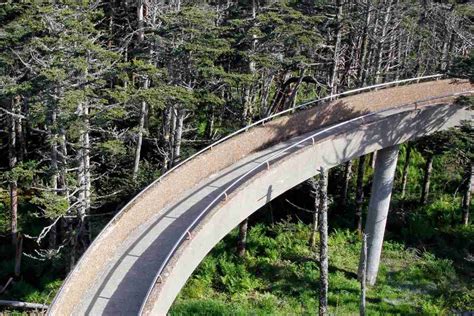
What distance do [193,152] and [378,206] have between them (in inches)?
315

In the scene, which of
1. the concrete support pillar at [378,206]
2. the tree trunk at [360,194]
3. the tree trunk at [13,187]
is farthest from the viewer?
the tree trunk at [360,194]

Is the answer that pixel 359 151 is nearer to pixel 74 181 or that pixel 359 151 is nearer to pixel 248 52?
pixel 248 52

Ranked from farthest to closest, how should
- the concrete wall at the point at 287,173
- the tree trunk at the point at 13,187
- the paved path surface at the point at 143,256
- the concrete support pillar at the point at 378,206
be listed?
the concrete support pillar at the point at 378,206 < the tree trunk at the point at 13,187 < the concrete wall at the point at 287,173 < the paved path surface at the point at 143,256

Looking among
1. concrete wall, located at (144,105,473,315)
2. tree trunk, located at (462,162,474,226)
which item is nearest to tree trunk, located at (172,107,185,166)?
concrete wall, located at (144,105,473,315)

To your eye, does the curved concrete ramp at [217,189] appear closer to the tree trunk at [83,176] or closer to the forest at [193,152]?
the forest at [193,152]

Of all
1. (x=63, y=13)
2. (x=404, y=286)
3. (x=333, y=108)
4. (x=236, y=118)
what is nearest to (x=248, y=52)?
(x=333, y=108)

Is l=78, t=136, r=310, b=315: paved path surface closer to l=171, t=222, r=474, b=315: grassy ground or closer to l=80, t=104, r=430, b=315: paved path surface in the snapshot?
l=80, t=104, r=430, b=315: paved path surface

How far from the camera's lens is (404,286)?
21703 mm

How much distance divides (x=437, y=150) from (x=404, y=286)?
6.16 m

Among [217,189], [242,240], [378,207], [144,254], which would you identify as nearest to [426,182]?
[378,207]

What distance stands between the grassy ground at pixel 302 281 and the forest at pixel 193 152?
0.07 m

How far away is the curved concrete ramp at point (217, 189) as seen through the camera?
11.9 m

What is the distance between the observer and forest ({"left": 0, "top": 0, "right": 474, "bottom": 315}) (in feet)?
54.9

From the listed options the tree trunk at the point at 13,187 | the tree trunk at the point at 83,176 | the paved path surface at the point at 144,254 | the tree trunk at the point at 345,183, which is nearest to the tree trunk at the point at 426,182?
the tree trunk at the point at 345,183
